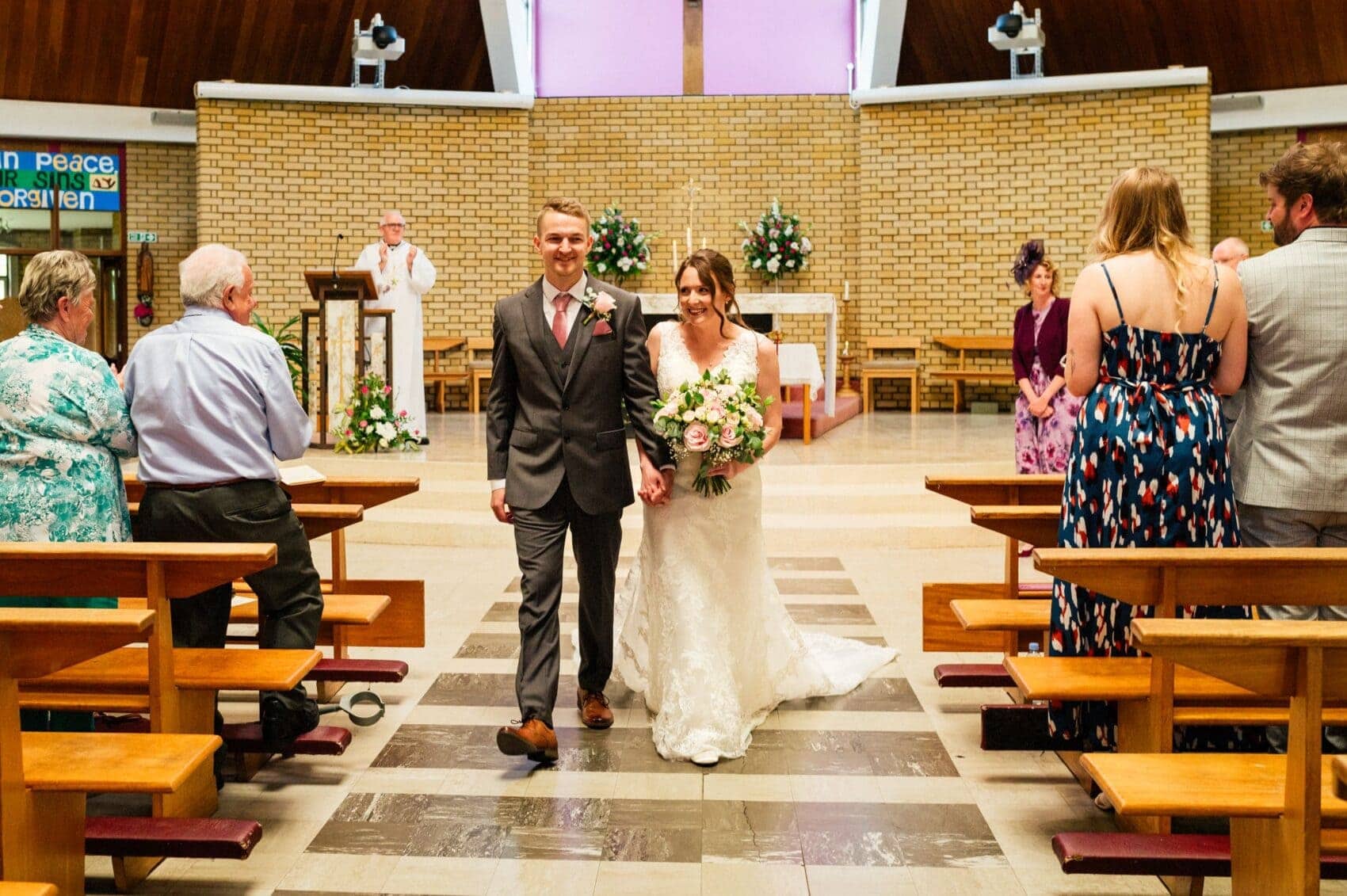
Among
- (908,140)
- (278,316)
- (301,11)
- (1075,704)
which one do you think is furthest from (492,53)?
(1075,704)

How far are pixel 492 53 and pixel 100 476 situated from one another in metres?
12.1

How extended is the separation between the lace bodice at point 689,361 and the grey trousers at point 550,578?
0.50 metres

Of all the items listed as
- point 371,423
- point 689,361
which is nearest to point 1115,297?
point 689,361

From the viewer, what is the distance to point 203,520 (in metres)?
3.66

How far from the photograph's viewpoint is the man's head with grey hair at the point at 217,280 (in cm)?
366

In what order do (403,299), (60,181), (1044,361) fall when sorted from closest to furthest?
1. (1044,361)
2. (403,299)
3. (60,181)

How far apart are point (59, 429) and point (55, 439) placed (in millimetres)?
36

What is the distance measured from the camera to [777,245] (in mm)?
14734

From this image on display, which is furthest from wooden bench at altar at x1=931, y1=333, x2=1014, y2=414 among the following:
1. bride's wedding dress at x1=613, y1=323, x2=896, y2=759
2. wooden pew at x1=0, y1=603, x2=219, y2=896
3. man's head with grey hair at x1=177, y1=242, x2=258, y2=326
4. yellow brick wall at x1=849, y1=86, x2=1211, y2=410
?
wooden pew at x1=0, y1=603, x2=219, y2=896

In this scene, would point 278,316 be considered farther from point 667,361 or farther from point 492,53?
point 667,361

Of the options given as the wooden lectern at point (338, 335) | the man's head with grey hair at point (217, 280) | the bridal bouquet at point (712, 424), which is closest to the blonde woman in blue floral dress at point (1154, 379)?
the bridal bouquet at point (712, 424)

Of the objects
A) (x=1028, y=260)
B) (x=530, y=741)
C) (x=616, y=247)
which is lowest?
(x=530, y=741)

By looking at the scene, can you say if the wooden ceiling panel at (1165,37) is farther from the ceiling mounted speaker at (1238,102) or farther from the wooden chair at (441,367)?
the wooden chair at (441,367)

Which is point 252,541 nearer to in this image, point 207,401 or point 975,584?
point 207,401
